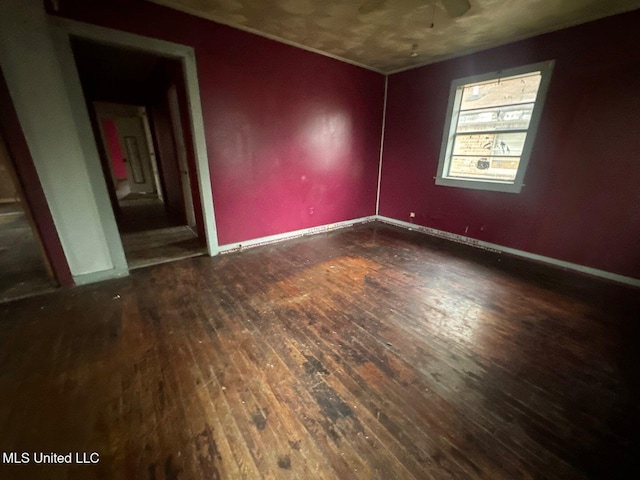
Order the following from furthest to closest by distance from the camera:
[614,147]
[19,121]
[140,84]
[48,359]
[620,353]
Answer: [140,84] → [614,147] → [19,121] → [620,353] → [48,359]

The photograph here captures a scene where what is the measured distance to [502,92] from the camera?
137 inches

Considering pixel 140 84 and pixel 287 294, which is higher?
pixel 140 84

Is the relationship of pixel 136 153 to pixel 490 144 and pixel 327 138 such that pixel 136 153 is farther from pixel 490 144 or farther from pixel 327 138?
pixel 490 144

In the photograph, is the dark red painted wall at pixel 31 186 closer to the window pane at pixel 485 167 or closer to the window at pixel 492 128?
the window at pixel 492 128

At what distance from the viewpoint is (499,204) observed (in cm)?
359

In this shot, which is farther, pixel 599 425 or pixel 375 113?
pixel 375 113

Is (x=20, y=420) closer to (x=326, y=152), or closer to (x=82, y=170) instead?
(x=82, y=170)

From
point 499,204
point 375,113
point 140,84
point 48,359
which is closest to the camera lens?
point 48,359

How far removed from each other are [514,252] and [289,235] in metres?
3.33

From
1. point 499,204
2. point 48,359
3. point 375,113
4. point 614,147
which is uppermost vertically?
point 375,113

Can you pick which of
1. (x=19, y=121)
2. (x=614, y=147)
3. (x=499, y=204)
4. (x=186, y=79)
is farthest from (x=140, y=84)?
(x=614, y=147)

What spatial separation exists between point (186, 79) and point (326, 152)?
2.20 metres

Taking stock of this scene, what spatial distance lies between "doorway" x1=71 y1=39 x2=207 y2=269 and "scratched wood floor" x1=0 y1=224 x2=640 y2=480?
4.07 feet

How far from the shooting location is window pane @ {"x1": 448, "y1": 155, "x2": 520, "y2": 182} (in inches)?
138
